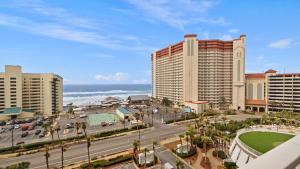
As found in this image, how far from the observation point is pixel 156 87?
136m

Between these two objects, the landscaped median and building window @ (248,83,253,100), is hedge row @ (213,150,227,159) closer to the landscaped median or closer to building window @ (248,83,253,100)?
the landscaped median

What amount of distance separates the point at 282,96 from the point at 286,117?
25932 mm

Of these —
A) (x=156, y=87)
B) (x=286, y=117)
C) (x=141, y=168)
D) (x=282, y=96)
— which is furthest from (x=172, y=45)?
(x=141, y=168)

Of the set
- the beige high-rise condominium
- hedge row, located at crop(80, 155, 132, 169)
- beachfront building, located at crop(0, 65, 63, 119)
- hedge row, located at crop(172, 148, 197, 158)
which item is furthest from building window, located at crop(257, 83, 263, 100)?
beachfront building, located at crop(0, 65, 63, 119)

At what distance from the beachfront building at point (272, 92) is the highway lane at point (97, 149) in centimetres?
5402

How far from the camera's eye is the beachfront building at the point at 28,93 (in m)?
77.4

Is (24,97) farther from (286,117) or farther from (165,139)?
(286,117)

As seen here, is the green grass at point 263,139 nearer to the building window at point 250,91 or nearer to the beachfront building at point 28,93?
the building window at point 250,91

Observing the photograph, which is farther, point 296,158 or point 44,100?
point 44,100

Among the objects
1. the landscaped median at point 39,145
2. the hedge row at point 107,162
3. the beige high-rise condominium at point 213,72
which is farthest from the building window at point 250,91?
the hedge row at point 107,162

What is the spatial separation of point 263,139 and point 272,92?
55.2m

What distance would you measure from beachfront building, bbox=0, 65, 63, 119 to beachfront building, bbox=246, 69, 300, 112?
3684 inches

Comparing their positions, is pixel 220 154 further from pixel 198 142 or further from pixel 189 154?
pixel 198 142

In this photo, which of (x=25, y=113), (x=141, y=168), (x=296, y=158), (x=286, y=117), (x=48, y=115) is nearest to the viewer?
(x=296, y=158)
